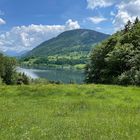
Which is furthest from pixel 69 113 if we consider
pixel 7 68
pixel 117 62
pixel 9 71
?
pixel 7 68

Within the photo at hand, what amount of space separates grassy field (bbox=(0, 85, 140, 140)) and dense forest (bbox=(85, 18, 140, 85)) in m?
25.5

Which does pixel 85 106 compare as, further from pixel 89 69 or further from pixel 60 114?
pixel 89 69

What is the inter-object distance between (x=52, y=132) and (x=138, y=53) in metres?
63.1

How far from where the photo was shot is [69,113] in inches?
1079

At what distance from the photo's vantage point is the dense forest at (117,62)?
237 feet

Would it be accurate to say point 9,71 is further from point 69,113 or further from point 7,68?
point 69,113

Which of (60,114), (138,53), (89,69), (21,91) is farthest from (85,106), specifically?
(89,69)

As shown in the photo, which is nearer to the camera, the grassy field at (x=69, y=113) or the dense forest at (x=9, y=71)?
the grassy field at (x=69, y=113)

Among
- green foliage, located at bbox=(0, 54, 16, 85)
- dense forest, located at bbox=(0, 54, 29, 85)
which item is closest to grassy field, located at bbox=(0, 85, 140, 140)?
green foliage, located at bbox=(0, 54, 16, 85)

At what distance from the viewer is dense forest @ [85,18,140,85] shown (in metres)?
72.3

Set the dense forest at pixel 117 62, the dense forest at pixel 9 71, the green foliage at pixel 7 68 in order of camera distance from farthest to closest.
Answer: the dense forest at pixel 9 71, the green foliage at pixel 7 68, the dense forest at pixel 117 62

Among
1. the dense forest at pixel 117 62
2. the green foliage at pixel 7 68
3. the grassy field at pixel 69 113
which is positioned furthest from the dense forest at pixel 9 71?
the grassy field at pixel 69 113

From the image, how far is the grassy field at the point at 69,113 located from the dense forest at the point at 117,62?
83.8ft

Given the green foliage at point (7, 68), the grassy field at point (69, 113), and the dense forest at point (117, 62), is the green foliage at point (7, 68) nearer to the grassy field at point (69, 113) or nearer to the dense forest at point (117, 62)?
the dense forest at point (117, 62)
